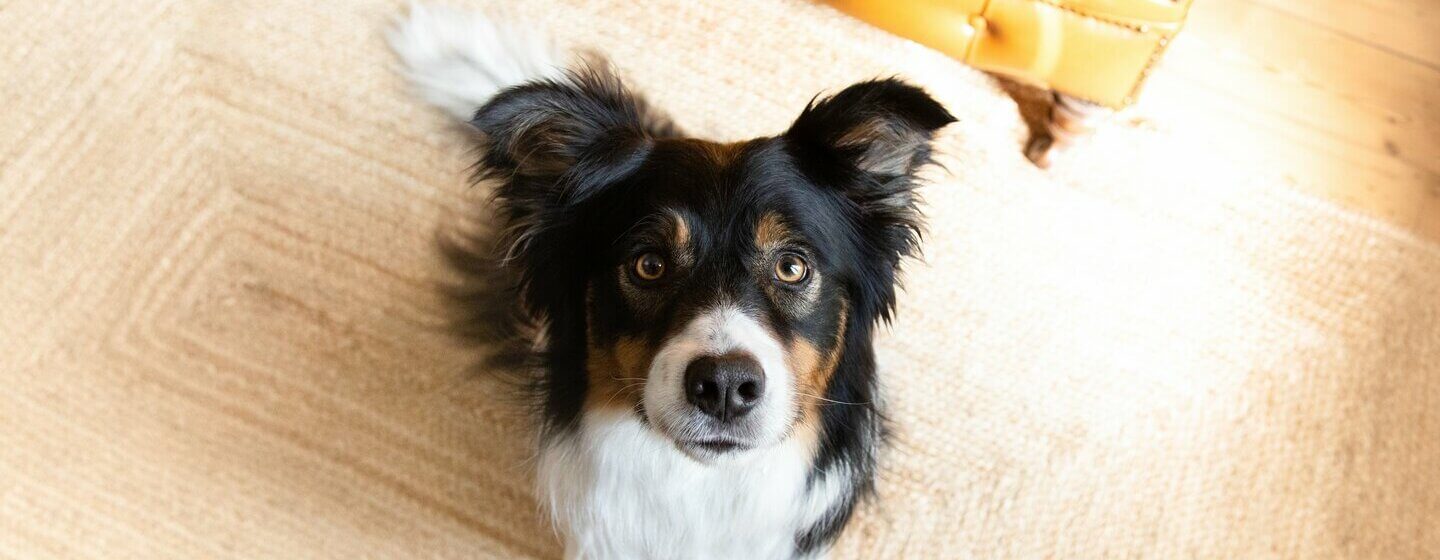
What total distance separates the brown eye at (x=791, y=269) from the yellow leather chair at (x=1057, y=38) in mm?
1059

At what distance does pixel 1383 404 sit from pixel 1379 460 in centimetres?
14

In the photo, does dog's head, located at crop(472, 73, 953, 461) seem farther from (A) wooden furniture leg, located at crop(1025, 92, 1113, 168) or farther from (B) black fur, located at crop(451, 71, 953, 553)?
(A) wooden furniture leg, located at crop(1025, 92, 1113, 168)

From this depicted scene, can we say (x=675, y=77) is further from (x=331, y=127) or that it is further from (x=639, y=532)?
(x=639, y=532)

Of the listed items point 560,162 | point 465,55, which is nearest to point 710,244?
point 560,162

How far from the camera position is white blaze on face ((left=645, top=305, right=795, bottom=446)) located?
1.48m

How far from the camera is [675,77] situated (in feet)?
8.79

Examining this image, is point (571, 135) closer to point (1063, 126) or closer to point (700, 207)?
point (700, 207)

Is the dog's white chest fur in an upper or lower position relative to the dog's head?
lower

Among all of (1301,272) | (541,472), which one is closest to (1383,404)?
(1301,272)

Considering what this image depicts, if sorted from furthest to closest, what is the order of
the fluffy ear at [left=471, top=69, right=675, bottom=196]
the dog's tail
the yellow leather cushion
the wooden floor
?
1. the wooden floor
2. the dog's tail
3. the yellow leather cushion
4. the fluffy ear at [left=471, top=69, right=675, bottom=196]

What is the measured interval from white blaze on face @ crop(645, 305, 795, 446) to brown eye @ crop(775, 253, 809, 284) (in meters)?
0.12

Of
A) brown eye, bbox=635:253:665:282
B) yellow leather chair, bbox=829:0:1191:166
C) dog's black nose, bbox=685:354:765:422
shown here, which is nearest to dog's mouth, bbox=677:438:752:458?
dog's black nose, bbox=685:354:765:422

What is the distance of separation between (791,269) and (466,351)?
3.57 feet

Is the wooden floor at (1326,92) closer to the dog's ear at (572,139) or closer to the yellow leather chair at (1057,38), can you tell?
the yellow leather chair at (1057,38)
